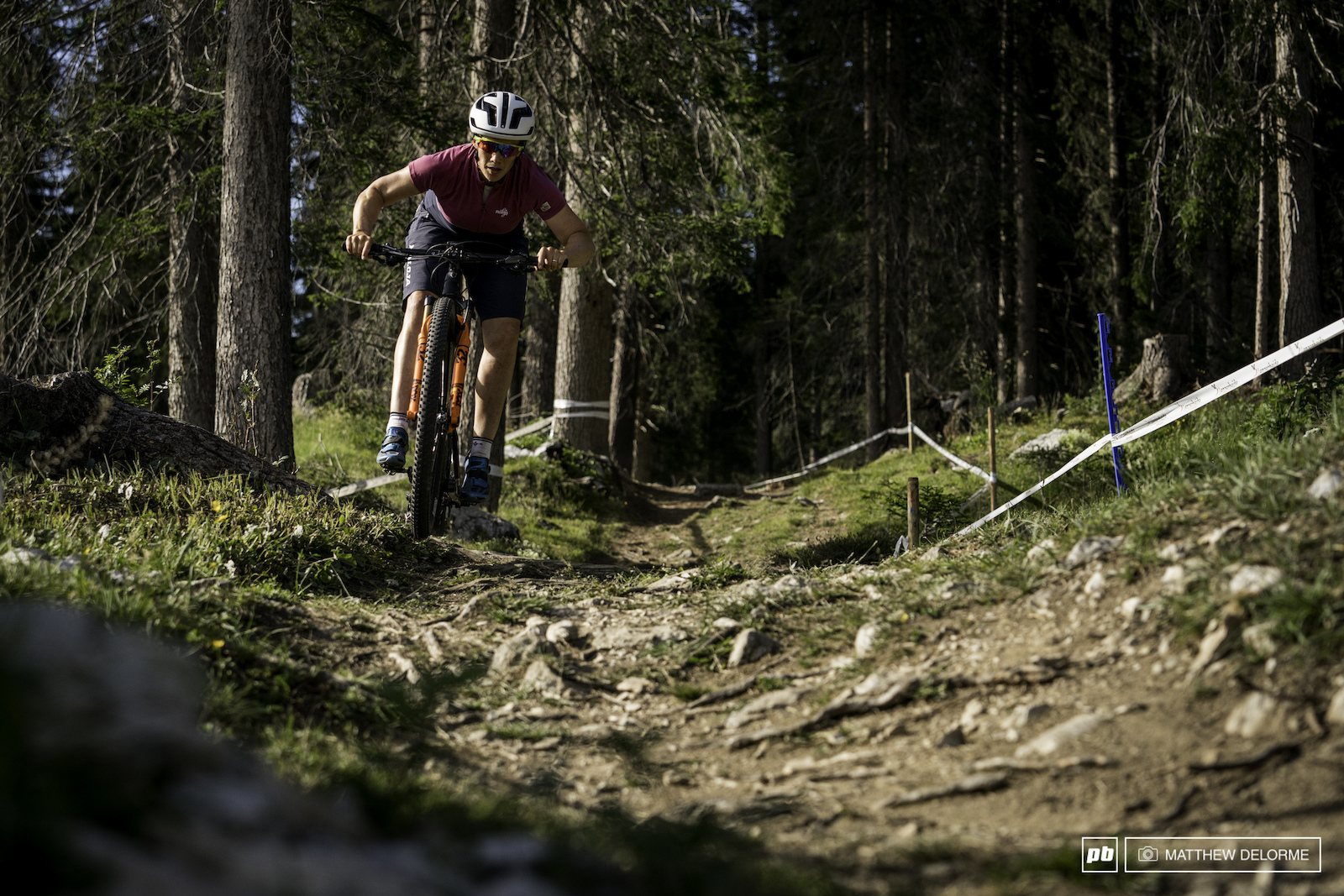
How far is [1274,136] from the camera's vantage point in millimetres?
10609

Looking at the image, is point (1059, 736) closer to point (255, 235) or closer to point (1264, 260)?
point (255, 235)

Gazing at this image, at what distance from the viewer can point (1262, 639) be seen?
2.54m

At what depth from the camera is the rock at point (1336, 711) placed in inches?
89.0

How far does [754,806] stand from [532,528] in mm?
7548

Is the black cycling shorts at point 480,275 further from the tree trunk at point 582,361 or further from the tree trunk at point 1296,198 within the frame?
the tree trunk at point 1296,198

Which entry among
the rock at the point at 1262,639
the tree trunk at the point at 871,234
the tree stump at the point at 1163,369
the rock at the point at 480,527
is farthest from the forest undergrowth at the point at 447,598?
the tree trunk at the point at 871,234

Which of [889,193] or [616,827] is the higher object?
[889,193]

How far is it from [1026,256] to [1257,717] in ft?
54.5

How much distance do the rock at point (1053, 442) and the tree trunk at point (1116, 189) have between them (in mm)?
7288

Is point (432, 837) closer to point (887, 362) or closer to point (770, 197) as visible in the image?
point (770, 197)

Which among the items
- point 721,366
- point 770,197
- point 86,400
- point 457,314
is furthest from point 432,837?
point 721,366

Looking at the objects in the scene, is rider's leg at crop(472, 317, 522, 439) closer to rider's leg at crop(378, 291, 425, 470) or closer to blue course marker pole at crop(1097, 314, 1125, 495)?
rider's leg at crop(378, 291, 425, 470)

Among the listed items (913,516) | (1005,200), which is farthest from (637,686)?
(1005,200)

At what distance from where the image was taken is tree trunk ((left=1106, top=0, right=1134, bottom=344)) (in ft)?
56.5
